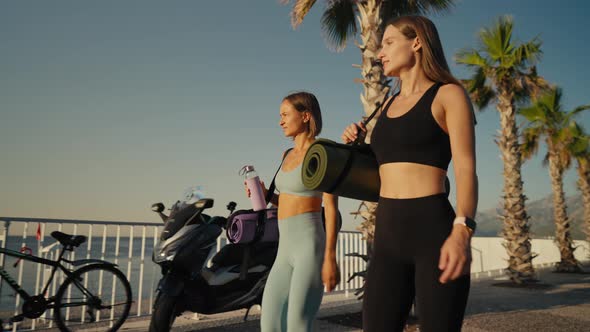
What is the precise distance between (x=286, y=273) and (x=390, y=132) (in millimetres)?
1296

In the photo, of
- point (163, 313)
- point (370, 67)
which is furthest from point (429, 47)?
point (370, 67)

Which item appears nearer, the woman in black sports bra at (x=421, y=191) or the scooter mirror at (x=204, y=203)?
the woman in black sports bra at (x=421, y=191)

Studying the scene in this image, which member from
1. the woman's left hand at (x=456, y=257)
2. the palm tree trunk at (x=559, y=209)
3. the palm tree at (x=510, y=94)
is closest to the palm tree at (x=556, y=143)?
the palm tree trunk at (x=559, y=209)

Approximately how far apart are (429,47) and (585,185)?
22.1 m

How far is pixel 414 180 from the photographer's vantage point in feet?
5.75

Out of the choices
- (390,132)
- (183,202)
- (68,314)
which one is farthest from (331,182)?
(68,314)

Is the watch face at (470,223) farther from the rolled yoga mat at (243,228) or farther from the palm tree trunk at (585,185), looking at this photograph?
the palm tree trunk at (585,185)

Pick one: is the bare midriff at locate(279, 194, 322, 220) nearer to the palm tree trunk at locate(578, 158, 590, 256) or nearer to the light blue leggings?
the light blue leggings

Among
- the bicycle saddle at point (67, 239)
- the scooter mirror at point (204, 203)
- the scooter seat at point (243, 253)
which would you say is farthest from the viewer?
the bicycle saddle at point (67, 239)

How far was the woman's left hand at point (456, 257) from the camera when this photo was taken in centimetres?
143

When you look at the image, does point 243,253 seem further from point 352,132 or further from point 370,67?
point 370,67

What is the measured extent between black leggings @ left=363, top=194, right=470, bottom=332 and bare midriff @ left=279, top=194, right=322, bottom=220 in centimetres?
98

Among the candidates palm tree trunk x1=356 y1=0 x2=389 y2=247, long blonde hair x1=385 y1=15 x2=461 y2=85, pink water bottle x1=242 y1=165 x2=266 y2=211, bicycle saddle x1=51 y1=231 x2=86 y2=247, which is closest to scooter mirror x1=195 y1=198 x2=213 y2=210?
pink water bottle x1=242 y1=165 x2=266 y2=211

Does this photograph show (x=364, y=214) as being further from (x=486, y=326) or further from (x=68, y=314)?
(x=68, y=314)
